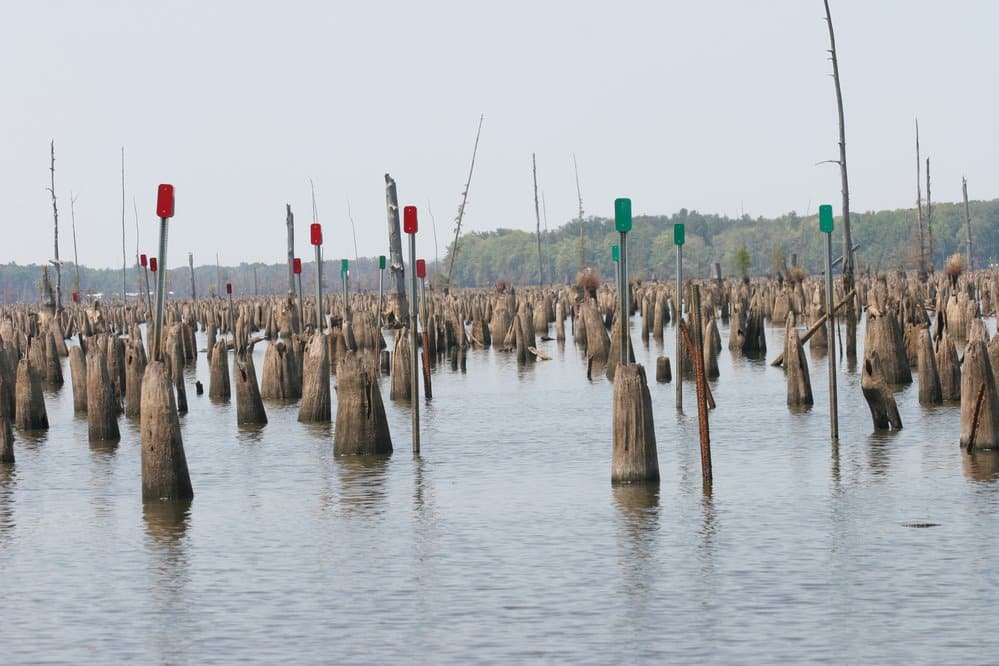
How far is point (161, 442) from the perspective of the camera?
1255 cm

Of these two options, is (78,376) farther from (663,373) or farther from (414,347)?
(663,373)

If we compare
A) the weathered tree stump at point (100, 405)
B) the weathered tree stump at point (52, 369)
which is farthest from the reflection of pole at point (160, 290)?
the weathered tree stump at point (52, 369)

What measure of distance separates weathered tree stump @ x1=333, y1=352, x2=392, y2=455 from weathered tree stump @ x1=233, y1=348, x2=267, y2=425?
403 centimetres

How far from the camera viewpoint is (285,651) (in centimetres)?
854

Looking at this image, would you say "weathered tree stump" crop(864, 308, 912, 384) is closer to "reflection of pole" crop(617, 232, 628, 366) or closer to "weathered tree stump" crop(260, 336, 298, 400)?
"reflection of pole" crop(617, 232, 628, 366)

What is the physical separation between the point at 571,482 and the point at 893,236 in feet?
511

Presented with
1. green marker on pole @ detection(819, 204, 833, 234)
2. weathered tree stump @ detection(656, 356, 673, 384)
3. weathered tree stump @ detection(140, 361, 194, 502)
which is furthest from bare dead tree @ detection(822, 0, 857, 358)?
weathered tree stump @ detection(140, 361, 194, 502)

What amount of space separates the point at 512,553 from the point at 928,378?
32.1 feet

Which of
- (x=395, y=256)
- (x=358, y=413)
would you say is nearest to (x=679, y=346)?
(x=358, y=413)

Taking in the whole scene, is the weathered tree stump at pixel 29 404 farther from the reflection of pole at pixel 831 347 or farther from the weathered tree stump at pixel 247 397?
the reflection of pole at pixel 831 347

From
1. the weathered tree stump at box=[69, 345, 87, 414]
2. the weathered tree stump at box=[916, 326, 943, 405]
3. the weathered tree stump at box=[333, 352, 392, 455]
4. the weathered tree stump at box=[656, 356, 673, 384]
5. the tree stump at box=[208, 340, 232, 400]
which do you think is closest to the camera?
the weathered tree stump at box=[333, 352, 392, 455]

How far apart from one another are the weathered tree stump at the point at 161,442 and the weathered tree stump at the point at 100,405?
527cm

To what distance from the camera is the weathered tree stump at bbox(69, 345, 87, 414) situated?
2209 cm

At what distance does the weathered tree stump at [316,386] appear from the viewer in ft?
61.5
